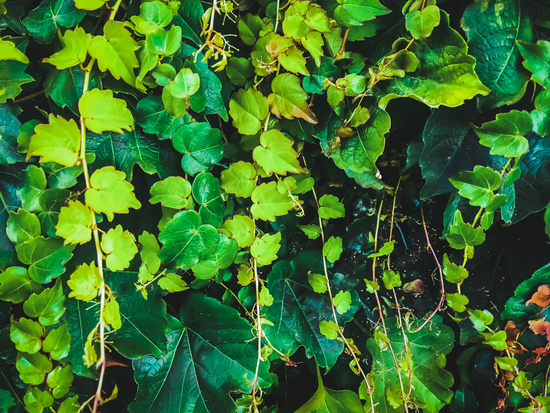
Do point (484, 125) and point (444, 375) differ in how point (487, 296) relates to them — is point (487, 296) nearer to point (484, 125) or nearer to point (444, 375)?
point (444, 375)

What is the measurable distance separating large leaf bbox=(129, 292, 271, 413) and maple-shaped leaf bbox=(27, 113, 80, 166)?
1.23ft

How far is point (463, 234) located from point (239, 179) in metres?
0.42

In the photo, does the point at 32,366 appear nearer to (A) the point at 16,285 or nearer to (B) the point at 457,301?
(A) the point at 16,285

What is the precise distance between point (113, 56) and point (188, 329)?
564 millimetres

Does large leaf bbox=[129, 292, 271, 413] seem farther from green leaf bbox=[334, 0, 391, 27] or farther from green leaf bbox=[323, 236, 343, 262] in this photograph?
green leaf bbox=[334, 0, 391, 27]

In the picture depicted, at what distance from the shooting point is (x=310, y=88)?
0.57 metres

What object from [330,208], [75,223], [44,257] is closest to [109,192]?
[75,223]

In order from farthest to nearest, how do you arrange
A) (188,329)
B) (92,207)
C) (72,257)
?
(188,329) → (72,257) → (92,207)

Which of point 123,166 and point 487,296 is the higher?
point 123,166

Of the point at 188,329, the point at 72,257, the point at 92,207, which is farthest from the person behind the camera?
the point at 188,329

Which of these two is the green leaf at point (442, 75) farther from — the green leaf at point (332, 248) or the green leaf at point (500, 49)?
the green leaf at point (332, 248)

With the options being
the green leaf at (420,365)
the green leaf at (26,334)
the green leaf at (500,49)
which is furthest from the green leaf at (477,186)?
the green leaf at (26,334)

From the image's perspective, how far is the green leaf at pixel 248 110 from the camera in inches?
22.2

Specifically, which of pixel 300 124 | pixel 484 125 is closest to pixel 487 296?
pixel 484 125
